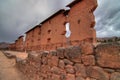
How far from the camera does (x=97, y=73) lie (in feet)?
8.16

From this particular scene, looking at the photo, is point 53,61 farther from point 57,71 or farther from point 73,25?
point 73,25

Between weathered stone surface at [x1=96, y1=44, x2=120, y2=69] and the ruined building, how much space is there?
7987 millimetres

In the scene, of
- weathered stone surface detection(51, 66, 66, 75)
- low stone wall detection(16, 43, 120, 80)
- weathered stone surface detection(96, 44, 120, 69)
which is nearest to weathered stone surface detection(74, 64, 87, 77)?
low stone wall detection(16, 43, 120, 80)

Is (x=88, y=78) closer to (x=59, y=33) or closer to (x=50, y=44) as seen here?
(x=59, y=33)

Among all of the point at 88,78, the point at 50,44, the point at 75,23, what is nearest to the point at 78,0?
the point at 75,23

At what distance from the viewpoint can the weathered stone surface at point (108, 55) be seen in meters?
2.16

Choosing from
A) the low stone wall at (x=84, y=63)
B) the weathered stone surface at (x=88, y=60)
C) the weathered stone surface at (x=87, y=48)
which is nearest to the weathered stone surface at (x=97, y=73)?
the low stone wall at (x=84, y=63)

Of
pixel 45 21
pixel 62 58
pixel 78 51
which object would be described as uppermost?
pixel 45 21

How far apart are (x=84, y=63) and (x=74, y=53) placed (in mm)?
427

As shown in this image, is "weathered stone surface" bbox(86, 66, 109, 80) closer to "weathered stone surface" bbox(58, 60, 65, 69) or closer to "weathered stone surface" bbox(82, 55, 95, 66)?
"weathered stone surface" bbox(82, 55, 95, 66)

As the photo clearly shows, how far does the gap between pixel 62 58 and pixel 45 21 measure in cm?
1544

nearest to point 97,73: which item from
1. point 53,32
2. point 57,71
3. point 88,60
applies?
point 88,60

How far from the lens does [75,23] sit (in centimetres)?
1203

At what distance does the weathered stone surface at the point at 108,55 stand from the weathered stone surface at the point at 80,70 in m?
0.50
